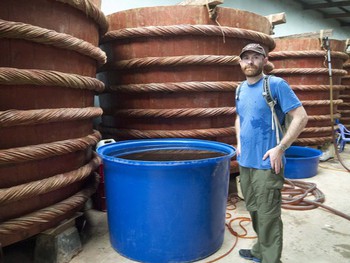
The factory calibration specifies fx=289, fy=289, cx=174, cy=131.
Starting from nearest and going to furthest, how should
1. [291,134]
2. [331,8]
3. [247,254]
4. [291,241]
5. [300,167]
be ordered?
[291,134] → [247,254] → [291,241] → [300,167] → [331,8]

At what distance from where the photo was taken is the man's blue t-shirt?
1.62 meters

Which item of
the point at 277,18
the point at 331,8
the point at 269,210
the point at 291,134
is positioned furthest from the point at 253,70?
the point at 331,8

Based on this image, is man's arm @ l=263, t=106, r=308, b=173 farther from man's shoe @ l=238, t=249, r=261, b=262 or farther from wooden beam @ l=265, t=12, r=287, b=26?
wooden beam @ l=265, t=12, r=287, b=26

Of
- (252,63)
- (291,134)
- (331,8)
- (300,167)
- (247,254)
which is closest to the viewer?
(291,134)

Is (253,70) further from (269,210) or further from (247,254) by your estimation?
(247,254)

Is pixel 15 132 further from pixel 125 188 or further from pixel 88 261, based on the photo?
pixel 88 261

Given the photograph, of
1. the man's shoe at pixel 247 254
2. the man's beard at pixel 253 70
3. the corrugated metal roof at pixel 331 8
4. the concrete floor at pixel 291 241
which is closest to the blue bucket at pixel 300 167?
the concrete floor at pixel 291 241

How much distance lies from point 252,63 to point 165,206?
1.00m

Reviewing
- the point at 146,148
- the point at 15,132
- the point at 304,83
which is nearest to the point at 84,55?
the point at 15,132

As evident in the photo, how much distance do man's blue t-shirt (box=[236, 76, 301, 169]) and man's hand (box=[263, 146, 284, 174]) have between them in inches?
2.0

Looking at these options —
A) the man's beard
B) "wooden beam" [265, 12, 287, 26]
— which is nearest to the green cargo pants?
the man's beard

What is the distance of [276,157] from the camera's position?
159cm

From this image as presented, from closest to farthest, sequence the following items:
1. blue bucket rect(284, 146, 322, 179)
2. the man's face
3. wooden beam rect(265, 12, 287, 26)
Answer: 1. the man's face
2. wooden beam rect(265, 12, 287, 26)
3. blue bucket rect(284, 146, 322, 179)

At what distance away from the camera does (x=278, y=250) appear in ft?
5.59
